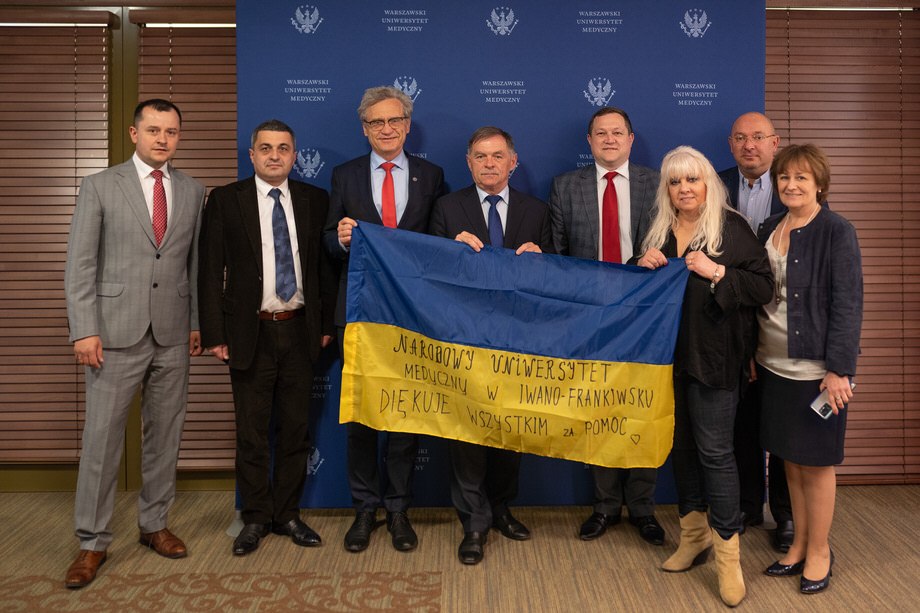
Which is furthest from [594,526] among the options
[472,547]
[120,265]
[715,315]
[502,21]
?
[502,21]

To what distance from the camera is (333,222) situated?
2.94 m

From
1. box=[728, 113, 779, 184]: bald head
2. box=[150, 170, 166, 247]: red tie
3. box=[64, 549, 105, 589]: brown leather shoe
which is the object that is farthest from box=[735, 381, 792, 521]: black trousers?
box=[64, 549, 105, 589]: brown leather shoe

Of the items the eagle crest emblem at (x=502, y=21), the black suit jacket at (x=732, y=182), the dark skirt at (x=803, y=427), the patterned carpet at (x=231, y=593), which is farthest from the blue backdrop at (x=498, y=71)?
the dark skirt at (x=803, y=427)

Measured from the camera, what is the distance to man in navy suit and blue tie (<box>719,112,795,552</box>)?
2959mm

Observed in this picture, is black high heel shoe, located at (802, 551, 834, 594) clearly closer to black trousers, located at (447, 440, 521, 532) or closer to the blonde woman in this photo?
the blonde woman

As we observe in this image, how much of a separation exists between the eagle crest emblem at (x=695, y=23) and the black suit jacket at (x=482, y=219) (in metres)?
1.22

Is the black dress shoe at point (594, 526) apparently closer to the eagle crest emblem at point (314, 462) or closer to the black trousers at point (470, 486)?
the black trousers at point (470, 486)

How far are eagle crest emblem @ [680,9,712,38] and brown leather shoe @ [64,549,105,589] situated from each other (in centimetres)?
350

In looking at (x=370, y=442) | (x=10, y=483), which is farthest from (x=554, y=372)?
(x=10, y=483)

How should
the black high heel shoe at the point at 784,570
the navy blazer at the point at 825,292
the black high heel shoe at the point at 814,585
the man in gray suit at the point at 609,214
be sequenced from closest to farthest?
the navy blazer at the point at 825,292
the black high heel shoe at the point at 814,585
the black high heel shoe at the point at 784,570
the man in gray suit at the point at 609,214

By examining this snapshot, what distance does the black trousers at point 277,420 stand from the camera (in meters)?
2.91

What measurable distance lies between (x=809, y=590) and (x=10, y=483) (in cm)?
400

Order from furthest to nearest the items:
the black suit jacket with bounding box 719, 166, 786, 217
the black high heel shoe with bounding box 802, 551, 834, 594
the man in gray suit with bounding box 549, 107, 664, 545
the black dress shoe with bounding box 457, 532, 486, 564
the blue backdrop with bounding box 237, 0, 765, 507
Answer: the blue backdrop with bounding box 237, 0, 765, 507 → the black suit jacket with bounding box 719, 166, 786, 217 → the man in gray suit with bounding box 549, 107, 664, 545 → the black dress shoe with bounding box 457, 532, 486, 564 → the black high heel shoe with bounding box 802, 551, 834, 594

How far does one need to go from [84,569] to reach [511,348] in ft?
6.16
